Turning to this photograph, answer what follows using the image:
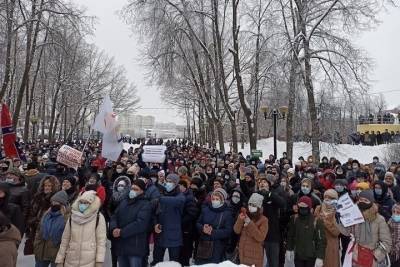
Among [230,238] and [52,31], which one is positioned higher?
[52,31]

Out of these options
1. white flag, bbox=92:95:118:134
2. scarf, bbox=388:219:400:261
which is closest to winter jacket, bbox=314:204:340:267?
scarf, bbox=388:219:400:261

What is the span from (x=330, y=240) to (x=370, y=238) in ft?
1.91

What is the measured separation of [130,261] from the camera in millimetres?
6812

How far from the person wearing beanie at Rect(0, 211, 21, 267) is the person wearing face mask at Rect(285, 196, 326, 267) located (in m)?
3.88

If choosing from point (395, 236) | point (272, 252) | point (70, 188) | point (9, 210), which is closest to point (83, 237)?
point (9, 210)

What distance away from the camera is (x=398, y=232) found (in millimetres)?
6969

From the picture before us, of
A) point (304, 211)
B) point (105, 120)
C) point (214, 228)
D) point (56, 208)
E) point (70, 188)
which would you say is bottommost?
point (214, 228)

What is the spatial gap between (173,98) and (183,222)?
3781 centimetres

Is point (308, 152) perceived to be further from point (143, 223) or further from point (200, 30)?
point (143, 223)

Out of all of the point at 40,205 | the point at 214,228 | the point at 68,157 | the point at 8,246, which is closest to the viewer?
the point at 8,246

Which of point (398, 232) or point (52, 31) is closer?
point (398, 232)

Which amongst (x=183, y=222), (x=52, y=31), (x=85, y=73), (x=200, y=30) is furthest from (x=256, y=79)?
(x=85, y=73)

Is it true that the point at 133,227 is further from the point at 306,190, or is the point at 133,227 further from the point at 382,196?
the point at 382,196

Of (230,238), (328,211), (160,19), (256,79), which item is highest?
(160,19)
